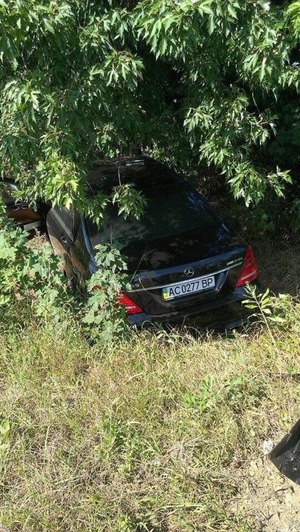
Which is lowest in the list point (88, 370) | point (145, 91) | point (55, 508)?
point (88, 370)

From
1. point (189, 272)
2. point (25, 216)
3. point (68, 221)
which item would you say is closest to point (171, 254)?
point (189, 272)

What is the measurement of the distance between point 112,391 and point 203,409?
0.65 m

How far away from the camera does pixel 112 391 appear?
10.2 feet

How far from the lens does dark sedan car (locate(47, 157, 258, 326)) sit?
141 inches

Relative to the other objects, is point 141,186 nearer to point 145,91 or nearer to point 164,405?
point 145,91

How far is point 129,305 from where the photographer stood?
357cm

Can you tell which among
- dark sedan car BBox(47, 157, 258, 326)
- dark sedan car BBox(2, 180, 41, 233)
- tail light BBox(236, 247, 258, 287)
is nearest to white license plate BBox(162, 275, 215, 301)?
dark sedan car BBox(47, 157, 258, 326)

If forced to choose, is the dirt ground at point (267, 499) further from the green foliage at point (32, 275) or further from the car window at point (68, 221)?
the car window at point (68, 221)

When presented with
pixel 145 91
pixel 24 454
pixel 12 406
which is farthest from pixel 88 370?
pixel 145 91

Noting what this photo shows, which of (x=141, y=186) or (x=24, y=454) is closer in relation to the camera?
(x=24, y=454)

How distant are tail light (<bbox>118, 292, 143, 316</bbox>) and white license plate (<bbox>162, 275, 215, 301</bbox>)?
0.76 feet

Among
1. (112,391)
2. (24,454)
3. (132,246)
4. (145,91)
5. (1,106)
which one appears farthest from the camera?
(145,91)

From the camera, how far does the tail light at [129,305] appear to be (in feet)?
11.6

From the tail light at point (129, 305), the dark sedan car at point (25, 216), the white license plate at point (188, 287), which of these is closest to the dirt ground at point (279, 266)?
the white license plate at point (188, 287)
